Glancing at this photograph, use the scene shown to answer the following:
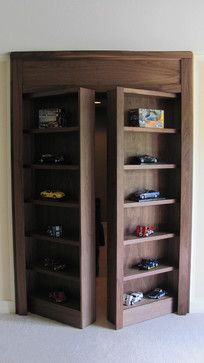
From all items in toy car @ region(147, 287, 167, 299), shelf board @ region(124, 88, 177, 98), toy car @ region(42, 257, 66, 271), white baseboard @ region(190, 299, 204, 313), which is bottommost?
white baseboard @ region(190, 299, 204, 313)

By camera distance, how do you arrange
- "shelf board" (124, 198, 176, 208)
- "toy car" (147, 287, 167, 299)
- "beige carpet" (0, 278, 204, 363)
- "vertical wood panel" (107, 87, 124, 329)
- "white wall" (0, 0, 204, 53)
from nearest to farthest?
"white wall" (0, 0, 204, 53)
"beige carpet" (0, 278, 204, 363)
"vertical wood panel" (107, 87, 124, 329)
"shelf board" (124, 198, 176, 208)
"toy car" (147, 287, 167, 299)

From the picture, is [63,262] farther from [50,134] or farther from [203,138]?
[203,138]

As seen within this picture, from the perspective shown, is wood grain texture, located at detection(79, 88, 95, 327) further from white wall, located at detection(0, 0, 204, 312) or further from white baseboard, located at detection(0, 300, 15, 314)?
white baseboard, located at detection(0, 300, 15, 314)

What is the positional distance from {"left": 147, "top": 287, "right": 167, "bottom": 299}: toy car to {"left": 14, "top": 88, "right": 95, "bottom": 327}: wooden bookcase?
1.73 ft

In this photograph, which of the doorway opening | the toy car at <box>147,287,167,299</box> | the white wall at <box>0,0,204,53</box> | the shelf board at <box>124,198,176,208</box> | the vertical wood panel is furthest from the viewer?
the doorway opening

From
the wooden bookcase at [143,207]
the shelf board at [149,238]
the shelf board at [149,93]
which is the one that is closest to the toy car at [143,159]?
the wooden bookcase at [143,207]

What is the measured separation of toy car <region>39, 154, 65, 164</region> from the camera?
268 centimetres

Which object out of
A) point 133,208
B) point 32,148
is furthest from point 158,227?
point 32,148

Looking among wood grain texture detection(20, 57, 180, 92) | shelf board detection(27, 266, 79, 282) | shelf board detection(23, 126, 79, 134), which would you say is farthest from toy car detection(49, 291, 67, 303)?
wood grain texture detection(20, 57, 180, 92)

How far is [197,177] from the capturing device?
2.83m

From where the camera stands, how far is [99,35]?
242cm

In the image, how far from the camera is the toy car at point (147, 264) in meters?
2.78

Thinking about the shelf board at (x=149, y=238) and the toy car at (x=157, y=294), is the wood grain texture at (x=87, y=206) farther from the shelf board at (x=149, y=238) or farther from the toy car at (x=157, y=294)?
the toy car at (x=157, y=294)

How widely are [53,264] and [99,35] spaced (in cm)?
190
